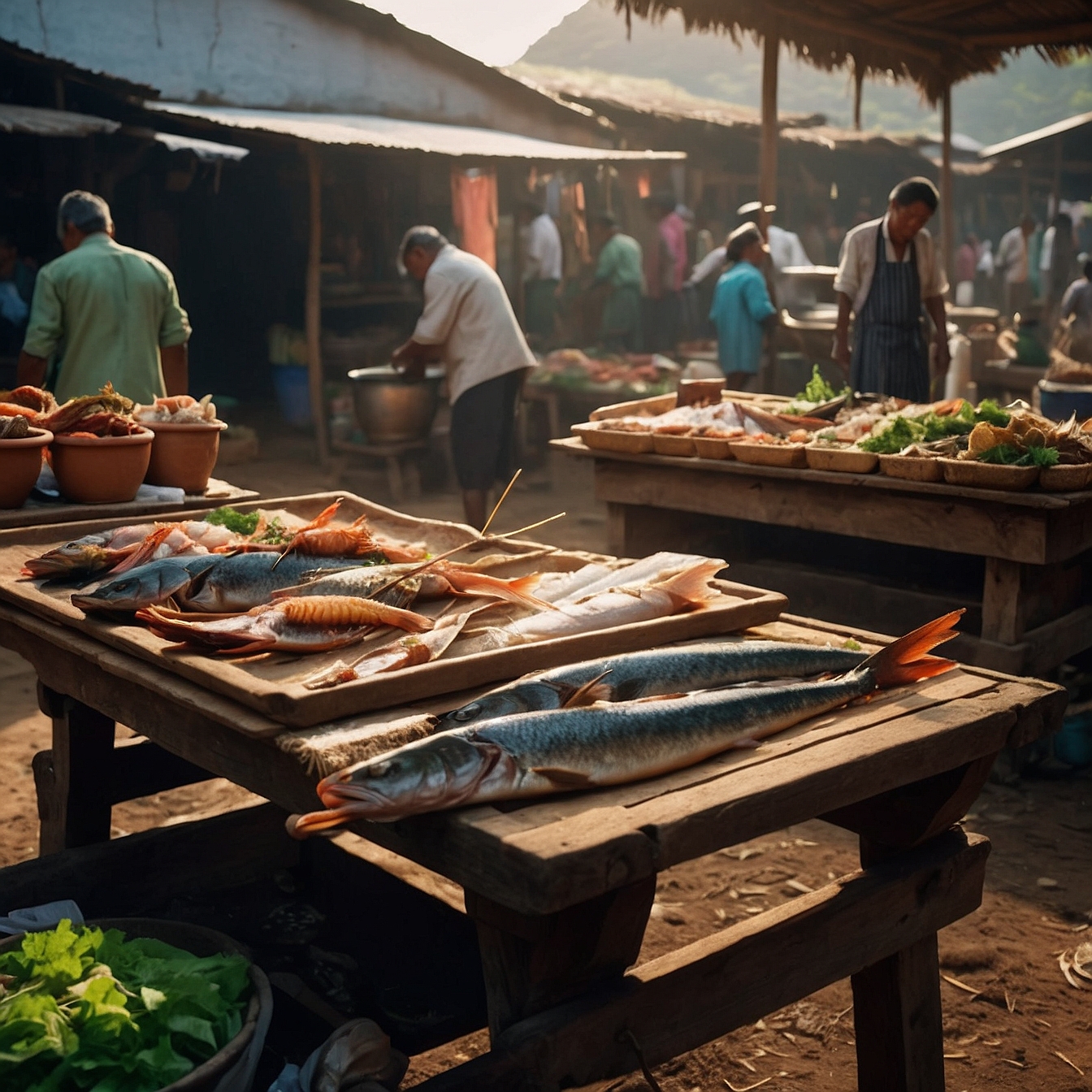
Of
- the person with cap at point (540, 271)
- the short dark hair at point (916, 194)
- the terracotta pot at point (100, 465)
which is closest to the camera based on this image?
the terracotta pot at point (100, 465)

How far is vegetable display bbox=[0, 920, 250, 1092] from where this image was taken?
6.21ft

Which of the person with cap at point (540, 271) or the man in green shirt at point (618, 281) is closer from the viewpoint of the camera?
the man in green shirt at point (618, 281)

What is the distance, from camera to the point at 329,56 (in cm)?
1466

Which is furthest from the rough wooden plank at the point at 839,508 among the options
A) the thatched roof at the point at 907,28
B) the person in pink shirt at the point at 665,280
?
the person in pink shirt at the point at 665,280

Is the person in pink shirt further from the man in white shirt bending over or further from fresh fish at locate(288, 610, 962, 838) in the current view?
fresh fish at locate(288, 610, 962, 838)

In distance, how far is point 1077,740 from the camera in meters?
5.13

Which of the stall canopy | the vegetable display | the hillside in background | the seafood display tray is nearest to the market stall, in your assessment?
the seafood display tray

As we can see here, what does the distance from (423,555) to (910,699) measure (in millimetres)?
1212

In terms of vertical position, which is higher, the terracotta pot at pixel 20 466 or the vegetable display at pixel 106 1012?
the terracotta pot at pixel 20 466

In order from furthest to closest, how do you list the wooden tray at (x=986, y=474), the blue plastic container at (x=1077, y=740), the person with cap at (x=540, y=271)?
1. the person with cap at (x=540, y=271)
2. the blue plastic container at (x=1077, y=740)
3. the wooden tray at (x=986, y=474)

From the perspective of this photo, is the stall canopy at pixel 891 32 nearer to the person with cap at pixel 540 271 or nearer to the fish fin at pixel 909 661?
the person with cap at pixel 540 271

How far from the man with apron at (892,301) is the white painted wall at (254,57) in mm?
8585

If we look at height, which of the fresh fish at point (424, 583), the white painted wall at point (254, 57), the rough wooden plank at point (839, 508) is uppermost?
the white painted wall at point (254, 57)

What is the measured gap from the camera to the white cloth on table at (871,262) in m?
7.27
